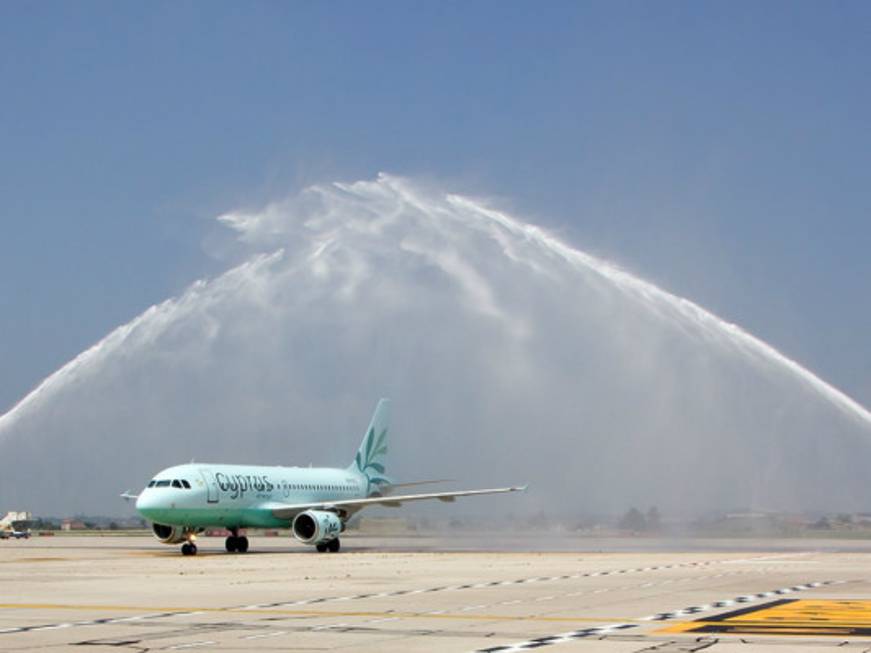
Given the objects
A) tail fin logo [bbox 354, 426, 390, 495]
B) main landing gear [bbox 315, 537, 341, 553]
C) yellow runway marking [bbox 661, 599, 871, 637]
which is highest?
tail fin logo [bbox 354, 426, 390, 495]

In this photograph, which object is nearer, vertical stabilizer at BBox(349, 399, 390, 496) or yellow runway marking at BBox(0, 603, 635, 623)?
yellow runway marking at BBox(0, 603, 635, 623)

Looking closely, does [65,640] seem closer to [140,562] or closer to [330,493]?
[140,562]

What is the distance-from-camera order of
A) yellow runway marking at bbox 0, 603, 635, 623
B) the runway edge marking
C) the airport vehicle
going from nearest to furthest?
the runway edge marking → yellow runway marking at bbox 0, 603, 635, 623 → the airport vehicle

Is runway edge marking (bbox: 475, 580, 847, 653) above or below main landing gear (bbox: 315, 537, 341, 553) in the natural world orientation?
below

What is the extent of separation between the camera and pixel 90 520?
17800 centimetres

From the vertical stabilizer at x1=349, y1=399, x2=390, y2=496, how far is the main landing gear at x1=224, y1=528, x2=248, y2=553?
14.3 metres

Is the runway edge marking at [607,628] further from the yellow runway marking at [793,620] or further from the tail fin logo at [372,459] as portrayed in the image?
the tail fin logo at [372,459]

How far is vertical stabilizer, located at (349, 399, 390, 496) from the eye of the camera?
7544 centimetres

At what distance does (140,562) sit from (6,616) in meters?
24.4

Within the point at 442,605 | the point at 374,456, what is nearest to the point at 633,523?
the point at 374,456

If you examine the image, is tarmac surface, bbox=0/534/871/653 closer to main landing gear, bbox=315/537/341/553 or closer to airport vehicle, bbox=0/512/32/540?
main landing gear, bbox=315/537/341/553

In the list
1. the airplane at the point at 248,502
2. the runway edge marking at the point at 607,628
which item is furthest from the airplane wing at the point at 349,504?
the runway edge marking at the point at 607,628

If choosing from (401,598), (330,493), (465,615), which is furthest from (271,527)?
(465,615)

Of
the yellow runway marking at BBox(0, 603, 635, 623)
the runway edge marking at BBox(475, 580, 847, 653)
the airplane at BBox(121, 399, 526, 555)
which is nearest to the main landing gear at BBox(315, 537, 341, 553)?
the airplane at BBox(121, 399, 526, 555)
